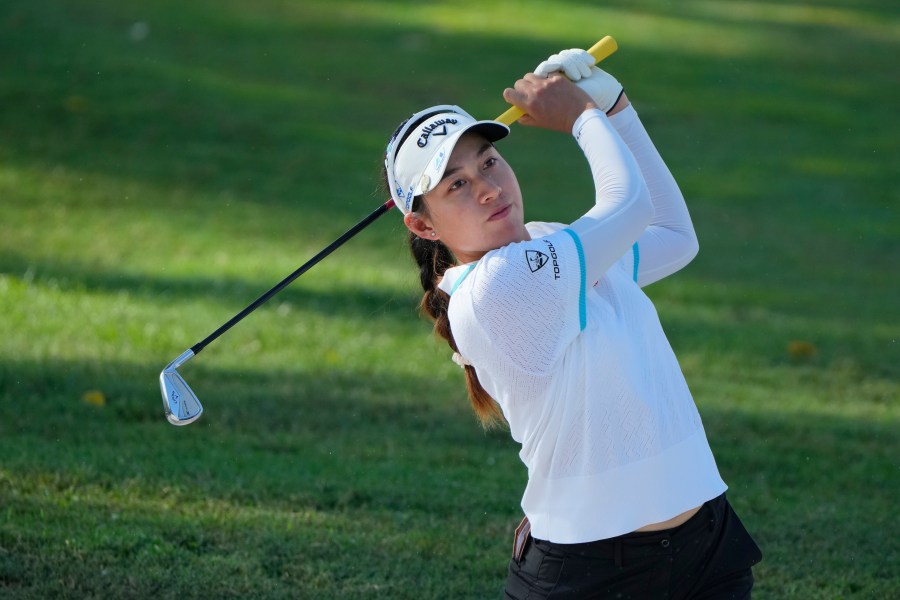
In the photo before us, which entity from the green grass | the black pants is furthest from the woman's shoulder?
the green grass

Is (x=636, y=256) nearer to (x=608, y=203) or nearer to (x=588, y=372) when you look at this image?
(x=608, y=203)

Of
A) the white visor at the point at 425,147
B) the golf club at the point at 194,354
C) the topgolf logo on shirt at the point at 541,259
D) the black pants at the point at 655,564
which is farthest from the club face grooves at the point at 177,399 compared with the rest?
the topgolf logo on shirt at the point at 541,259

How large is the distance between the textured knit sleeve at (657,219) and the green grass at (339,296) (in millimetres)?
1525

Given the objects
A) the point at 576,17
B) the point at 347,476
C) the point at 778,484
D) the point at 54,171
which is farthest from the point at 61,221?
the point at 576,17

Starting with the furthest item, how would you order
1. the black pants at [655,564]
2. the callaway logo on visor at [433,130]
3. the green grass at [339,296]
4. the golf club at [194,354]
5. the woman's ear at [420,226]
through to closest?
the green grass at [339,296] < the golf club at [194,354] < the woman's ear at [420,226] < the callaway logo on visor at [433,130] < the black pants at [655,564]

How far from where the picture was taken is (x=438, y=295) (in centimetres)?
327

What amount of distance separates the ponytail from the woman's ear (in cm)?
20

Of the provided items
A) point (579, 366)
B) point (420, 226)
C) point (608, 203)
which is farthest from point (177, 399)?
point (608, 203)

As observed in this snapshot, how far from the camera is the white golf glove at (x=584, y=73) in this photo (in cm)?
303

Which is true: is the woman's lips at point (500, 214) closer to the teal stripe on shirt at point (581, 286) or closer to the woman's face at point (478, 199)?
the woman's face at point (478, 199)

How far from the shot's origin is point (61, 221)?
31.6 feet

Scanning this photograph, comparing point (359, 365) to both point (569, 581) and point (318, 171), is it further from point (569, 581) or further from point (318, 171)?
point (318, 171)

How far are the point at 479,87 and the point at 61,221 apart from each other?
6.46 m

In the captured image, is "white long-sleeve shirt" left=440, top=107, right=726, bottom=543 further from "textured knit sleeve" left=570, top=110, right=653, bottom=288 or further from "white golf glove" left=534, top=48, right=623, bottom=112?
"white golf glove" left=534, top=48, right=623, bottom=112
